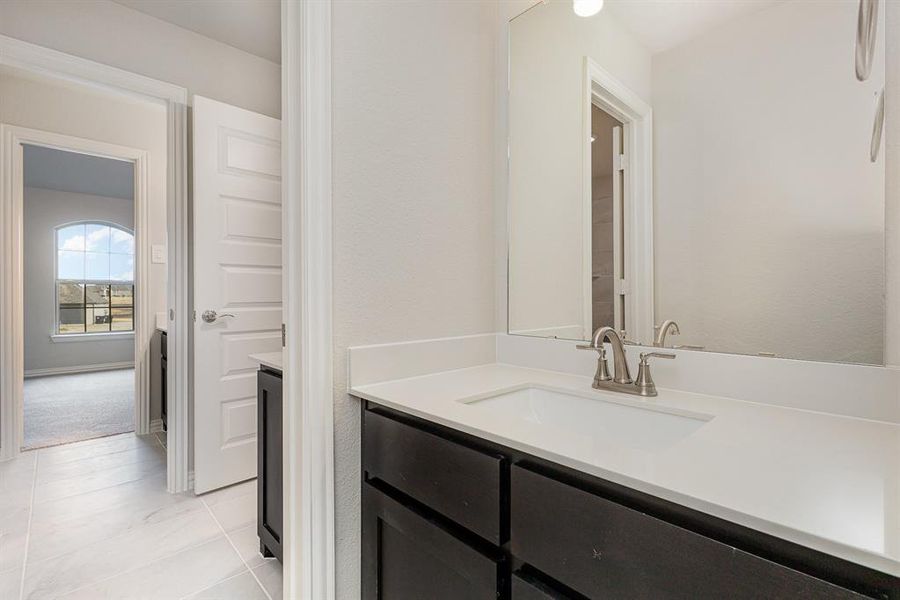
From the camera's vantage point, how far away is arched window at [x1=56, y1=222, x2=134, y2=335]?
567cm

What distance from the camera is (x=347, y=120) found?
1.11 m

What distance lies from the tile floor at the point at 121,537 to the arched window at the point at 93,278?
4.15m

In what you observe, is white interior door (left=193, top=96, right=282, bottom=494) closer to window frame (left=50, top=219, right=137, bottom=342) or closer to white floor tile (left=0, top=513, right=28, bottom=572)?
white floor tile (left=0, top=513, right=28, bottom=572)

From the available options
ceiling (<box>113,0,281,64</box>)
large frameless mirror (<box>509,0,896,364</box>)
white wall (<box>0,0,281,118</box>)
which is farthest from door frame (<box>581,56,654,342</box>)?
white wall (<box>0,0,281,118</box>)

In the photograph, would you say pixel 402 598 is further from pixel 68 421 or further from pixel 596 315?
pixel 68 421

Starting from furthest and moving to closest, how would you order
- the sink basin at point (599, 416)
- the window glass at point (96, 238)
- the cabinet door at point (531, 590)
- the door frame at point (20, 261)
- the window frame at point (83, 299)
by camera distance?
the window glass at point (96, 238) → the window frame at point (83, 299) → the door frame at point (20, 261) → the sink basin at point (599, 416) → the cabinet door at point (531, 590)

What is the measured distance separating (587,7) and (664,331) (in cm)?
98

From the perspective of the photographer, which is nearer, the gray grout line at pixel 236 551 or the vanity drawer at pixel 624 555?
the vanity drawer at pixel 624 555

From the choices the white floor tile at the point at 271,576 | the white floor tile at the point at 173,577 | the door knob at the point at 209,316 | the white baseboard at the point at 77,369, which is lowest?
the white floor tile at the point at 271,576

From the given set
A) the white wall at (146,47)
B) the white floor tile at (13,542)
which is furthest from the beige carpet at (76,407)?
the white wall at (146,47)

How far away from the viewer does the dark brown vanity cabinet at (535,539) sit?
1.59 feet

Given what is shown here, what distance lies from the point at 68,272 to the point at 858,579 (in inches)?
302

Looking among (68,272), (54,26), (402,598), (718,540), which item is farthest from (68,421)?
(718,540)

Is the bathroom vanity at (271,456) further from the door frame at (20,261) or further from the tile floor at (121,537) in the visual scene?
the door frame at (20,261)
